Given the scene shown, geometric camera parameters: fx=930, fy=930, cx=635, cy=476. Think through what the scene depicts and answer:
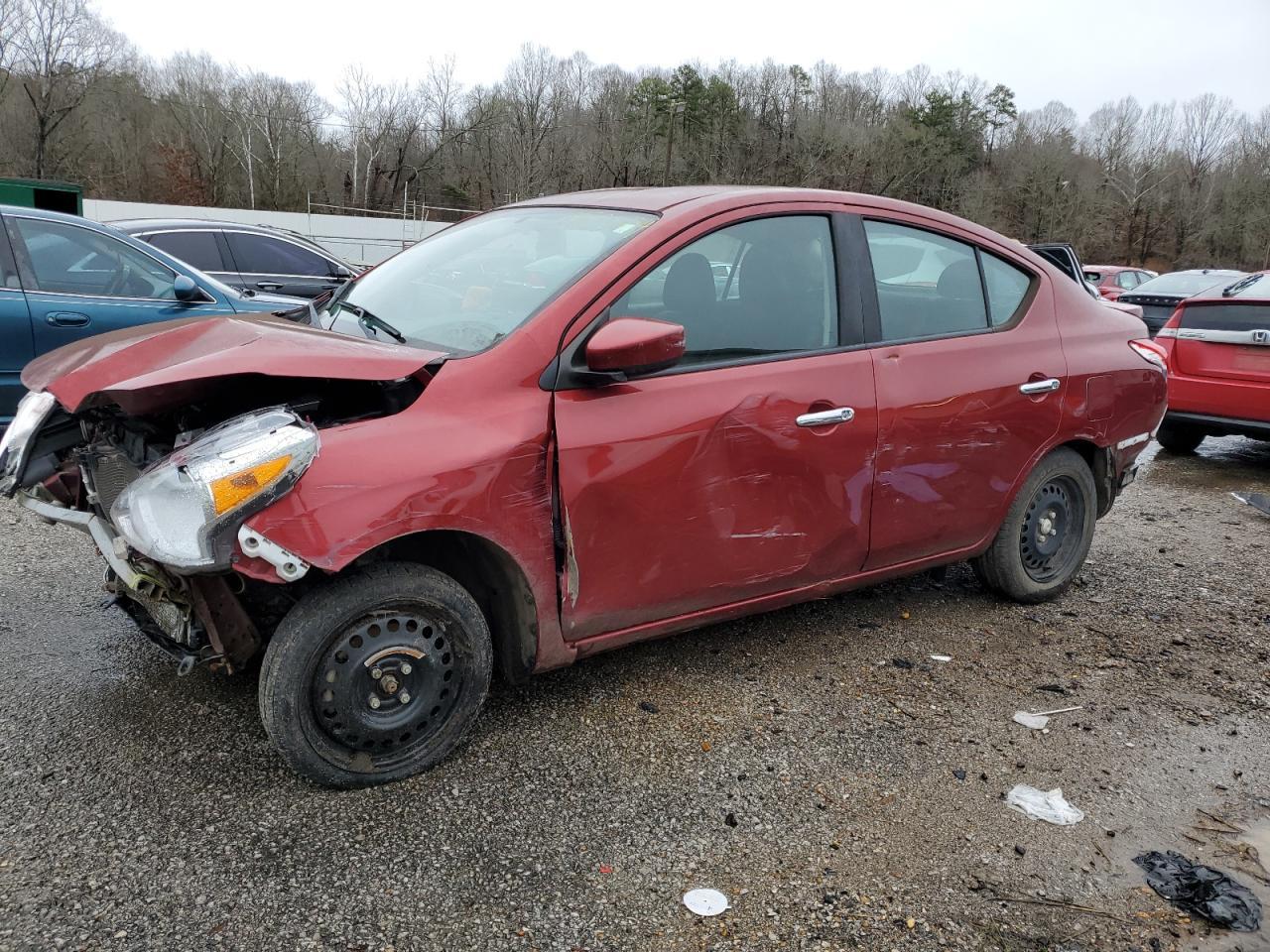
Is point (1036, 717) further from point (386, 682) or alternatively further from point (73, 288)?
point (73, 288)

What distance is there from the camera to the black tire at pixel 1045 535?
13.8 ft

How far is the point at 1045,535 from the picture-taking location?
4379 millimetres

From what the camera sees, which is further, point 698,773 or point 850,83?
point 850,83

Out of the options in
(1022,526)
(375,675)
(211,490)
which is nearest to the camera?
(211,490)

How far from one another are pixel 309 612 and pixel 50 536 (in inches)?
123

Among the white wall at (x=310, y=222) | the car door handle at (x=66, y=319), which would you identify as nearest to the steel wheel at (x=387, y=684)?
the car door handle at (x=66, y=319)

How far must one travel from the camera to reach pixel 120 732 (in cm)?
297

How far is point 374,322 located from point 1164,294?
15.4 metres

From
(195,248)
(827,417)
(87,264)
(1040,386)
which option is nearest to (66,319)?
(87,264)

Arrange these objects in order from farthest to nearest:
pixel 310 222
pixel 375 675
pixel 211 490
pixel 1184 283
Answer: pixel 310 222 → pixel 1184 283 → pixel 375 675 → pixel 211 490

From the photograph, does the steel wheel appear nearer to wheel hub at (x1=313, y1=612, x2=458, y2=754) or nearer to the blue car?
wheel hub at (x1=313, y1=612, x2=458, y2=754)

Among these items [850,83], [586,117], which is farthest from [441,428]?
[850,83]

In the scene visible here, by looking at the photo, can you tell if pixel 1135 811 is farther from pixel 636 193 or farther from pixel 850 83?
pixel 850 83

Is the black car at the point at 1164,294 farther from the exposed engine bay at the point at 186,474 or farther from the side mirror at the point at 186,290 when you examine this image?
the exposed engine bay at the point at 186,474
